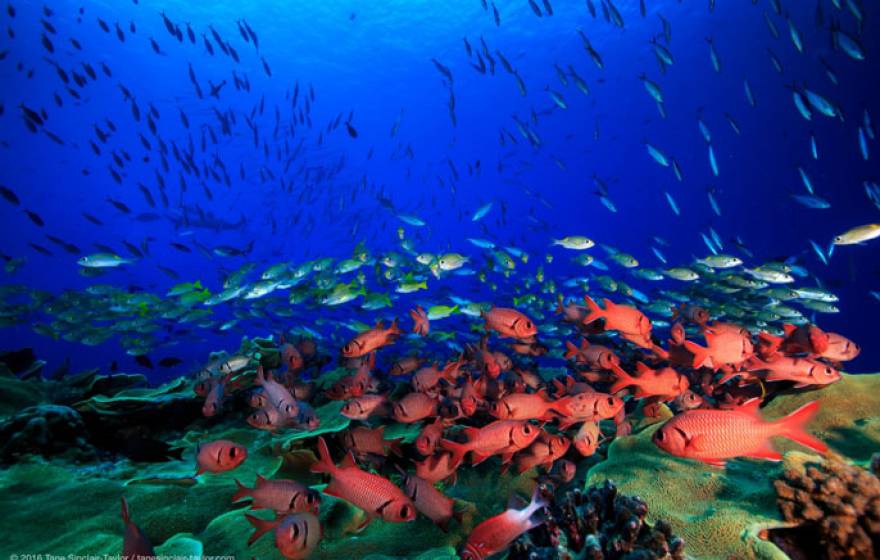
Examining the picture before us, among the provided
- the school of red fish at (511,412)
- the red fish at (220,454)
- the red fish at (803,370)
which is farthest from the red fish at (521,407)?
the red fish at (220,454)

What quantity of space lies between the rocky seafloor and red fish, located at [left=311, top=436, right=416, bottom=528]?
1.56ft

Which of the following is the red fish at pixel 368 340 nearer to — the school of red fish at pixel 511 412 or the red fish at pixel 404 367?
the school of red fish at pixel 511 412

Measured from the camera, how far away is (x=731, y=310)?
31.7 ft

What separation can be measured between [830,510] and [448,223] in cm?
9163

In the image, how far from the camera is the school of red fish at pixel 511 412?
2.53 metres

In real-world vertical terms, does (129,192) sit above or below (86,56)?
above

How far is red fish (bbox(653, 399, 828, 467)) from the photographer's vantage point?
7.95 ft

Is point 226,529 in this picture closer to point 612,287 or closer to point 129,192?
point 612,287

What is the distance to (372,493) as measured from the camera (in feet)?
9.32

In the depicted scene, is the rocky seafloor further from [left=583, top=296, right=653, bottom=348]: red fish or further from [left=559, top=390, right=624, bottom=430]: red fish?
[left=583, top=296, right=653, bottom=348]: red fish

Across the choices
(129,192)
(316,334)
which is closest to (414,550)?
(316,334)

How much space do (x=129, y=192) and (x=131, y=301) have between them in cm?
8559

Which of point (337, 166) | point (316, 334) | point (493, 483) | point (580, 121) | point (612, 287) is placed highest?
point (580, 121)

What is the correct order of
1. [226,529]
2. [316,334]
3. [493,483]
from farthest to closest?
1. [316,334]
2. [493,483]
3. [226,529]
